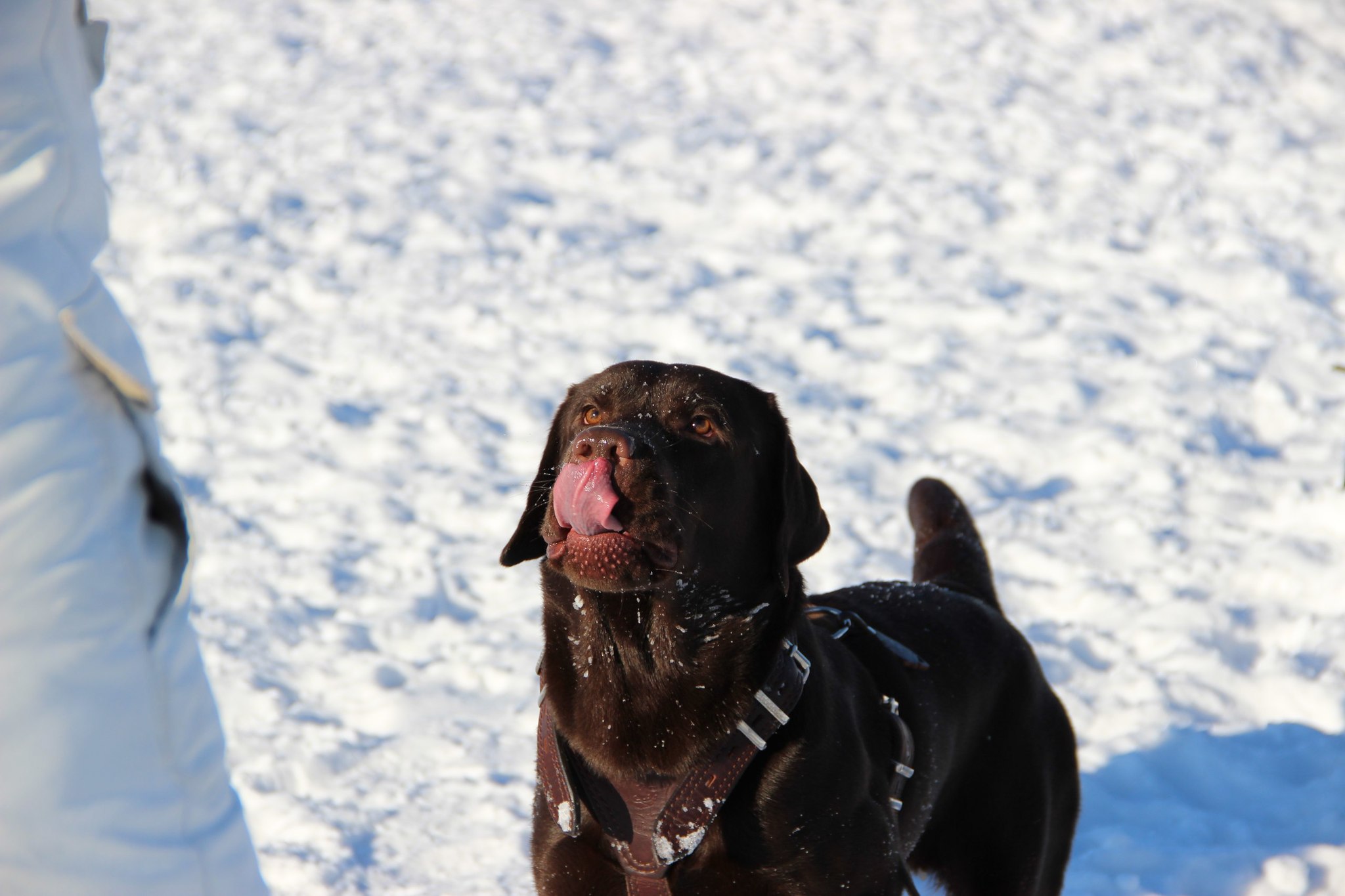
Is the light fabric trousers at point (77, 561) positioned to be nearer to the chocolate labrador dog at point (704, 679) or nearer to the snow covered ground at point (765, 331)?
the chocolate labrador dog at point (704, 679)

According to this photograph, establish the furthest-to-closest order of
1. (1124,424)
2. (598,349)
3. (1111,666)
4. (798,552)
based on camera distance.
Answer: (598,349)
(1124,424)
(1111,666)
(798,552)

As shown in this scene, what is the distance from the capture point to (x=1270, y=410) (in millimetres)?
5234

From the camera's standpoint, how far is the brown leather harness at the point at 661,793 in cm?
195

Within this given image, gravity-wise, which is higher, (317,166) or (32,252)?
(32,252)

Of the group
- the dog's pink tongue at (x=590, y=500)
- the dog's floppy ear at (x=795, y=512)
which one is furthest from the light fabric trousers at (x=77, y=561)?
the dog's floppy ear at (x=795, y=512)

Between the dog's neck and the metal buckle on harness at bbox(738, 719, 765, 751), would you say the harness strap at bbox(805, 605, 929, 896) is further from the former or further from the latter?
the metal buckle on harness at bbox(738, 719, 765, 751)

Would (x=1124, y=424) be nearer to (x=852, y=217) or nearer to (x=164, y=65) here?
(x=852, y=217)

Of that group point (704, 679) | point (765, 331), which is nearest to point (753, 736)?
point (704, 679)

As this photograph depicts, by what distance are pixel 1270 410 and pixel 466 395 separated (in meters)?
3.66

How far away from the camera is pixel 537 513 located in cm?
230

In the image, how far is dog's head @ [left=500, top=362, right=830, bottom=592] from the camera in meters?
1.94

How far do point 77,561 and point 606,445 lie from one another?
898mm

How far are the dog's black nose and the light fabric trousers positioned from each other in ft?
2.41

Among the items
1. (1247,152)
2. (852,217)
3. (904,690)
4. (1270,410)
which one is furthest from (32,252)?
(1247,152)
